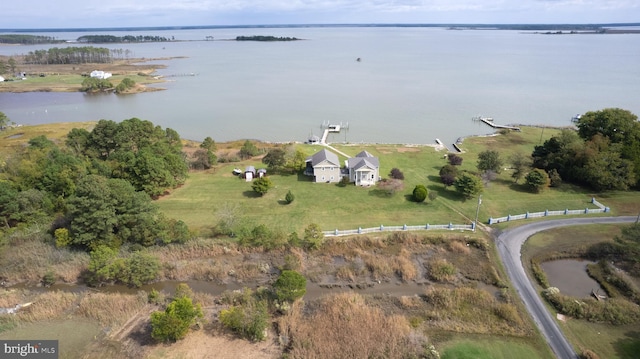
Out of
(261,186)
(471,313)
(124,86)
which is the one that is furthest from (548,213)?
(124,86)

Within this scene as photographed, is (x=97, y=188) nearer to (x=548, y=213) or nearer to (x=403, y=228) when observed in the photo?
(x=403, y=228)

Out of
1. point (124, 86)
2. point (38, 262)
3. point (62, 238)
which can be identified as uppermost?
point (124, 86)

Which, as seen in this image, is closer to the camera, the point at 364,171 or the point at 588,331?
the point at 588,331

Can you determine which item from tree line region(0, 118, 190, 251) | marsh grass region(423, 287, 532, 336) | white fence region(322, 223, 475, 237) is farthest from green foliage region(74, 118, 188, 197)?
marsh grass region(423, 287, 532, 336)

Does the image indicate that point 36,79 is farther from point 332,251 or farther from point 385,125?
point 332,251

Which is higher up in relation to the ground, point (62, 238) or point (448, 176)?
point (448, 176)

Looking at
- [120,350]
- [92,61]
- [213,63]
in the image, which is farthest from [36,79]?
[120,350]

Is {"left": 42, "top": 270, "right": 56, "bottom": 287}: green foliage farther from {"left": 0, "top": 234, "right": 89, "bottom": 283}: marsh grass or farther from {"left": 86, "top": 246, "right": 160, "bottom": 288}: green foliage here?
{"left": 86, "top": 246, "right": 160, "bottom": 288}: green foliage
